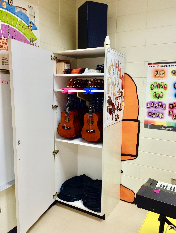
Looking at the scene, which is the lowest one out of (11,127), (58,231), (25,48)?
(58,231)

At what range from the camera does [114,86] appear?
7.25 feet

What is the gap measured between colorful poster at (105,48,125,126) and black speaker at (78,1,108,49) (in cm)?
30

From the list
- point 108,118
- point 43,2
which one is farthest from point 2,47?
point 108,118

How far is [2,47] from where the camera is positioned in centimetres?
185

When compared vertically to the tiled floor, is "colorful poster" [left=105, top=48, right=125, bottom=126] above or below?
above

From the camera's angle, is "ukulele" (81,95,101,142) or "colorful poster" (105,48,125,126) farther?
"ukulele" (81,95,101,142)

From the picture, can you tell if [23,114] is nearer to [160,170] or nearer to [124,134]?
[124,134]

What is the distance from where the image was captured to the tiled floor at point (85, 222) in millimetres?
2154

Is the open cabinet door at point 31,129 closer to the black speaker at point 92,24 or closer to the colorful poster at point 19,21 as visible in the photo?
the colorful poster at point 19,21

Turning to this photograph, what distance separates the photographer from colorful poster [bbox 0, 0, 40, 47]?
183 cm

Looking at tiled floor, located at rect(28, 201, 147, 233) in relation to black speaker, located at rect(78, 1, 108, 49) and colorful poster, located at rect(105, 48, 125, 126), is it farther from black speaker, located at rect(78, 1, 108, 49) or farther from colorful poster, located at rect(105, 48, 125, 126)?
black speaker, located at rect(78, 1, 108, 49)

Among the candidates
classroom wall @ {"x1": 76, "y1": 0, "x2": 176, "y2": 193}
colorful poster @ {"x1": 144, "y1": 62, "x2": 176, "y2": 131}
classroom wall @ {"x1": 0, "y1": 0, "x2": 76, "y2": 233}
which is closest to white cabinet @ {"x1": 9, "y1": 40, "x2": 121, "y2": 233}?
classroom wall @ {"x1": 0, "y1": 0, "x2": 76, "y2": 233}

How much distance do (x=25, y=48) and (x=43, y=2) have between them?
2.67ft

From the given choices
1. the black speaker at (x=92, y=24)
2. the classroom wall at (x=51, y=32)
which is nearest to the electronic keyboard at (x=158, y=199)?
the classroom wall at (x=51, y=32)
